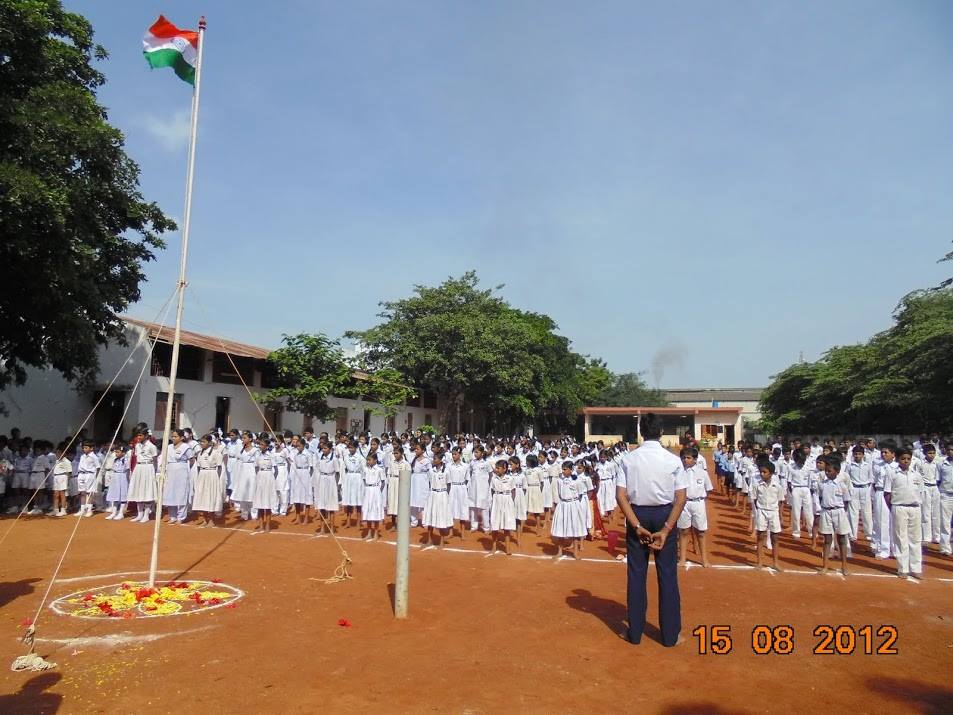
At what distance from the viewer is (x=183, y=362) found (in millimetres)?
22125

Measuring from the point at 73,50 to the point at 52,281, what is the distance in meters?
5.63

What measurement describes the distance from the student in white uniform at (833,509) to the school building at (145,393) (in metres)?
14.7

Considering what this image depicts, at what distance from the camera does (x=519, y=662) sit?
543 centimetres

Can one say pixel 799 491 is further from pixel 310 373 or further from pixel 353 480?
pixel 310 373

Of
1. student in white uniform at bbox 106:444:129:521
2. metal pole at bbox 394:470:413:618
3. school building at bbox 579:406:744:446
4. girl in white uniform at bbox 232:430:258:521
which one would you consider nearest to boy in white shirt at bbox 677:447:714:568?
metal pole at bbox 394:470:413:618

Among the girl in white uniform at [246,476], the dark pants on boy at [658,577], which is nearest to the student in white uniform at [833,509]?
the dark pants on boy at [658,577]

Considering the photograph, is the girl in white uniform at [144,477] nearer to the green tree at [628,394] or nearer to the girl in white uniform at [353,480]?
the girl in white uniform at [353,480]

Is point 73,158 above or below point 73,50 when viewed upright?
below

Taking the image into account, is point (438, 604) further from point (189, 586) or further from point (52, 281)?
point (52, 281)

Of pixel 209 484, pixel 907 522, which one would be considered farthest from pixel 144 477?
pixel 907 522

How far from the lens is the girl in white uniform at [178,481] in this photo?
44.1 feet

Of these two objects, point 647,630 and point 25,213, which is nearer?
point 647,630

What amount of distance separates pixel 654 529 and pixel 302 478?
31.6 feet

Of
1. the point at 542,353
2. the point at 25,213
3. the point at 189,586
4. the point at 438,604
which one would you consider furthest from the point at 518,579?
the point at 542,353
